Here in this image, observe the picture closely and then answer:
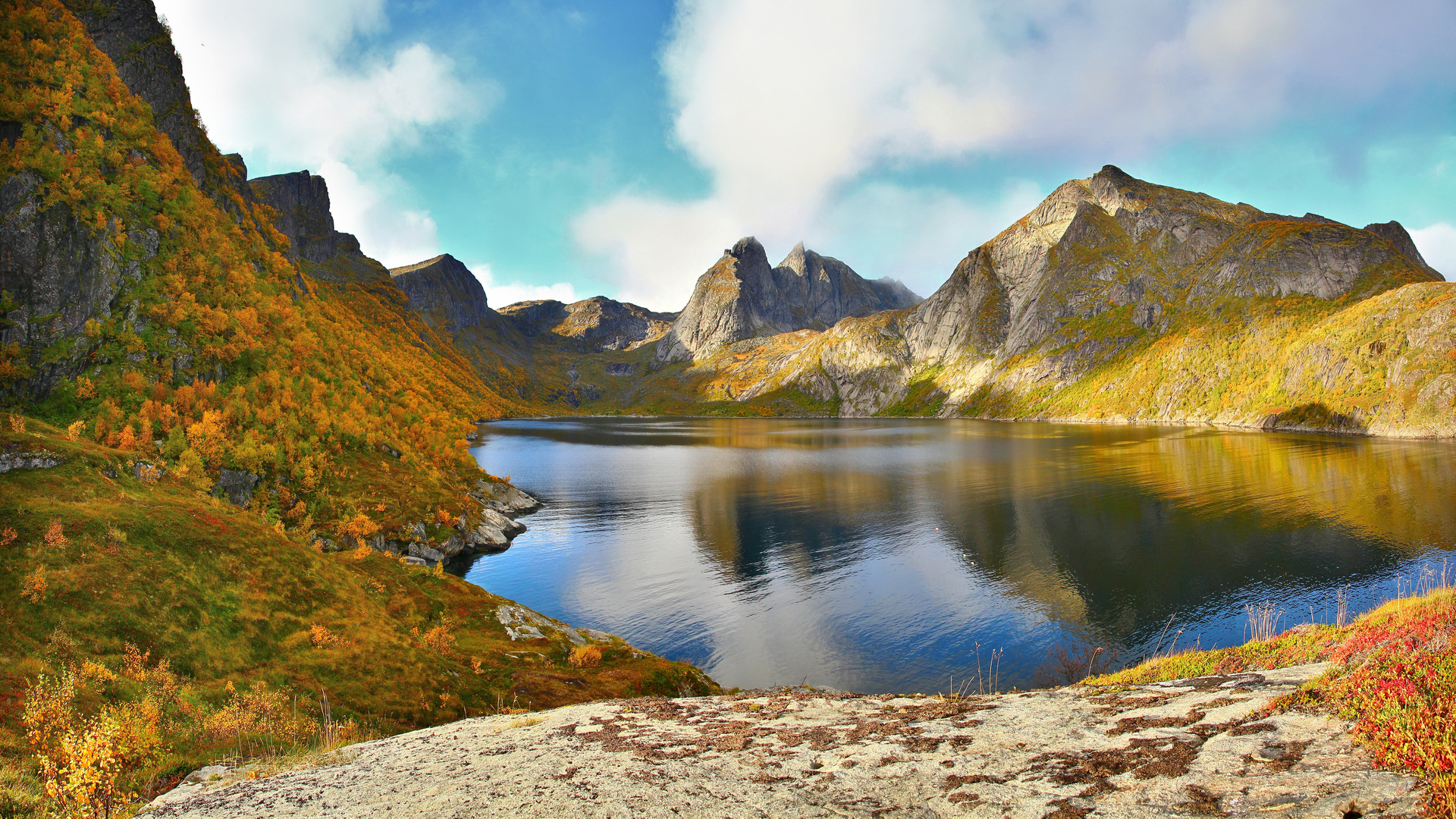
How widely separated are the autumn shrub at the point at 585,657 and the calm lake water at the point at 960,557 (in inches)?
263

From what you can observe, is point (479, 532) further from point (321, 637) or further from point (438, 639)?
point (321, 637)

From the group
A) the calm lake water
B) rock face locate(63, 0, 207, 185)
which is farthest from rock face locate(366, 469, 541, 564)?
rock face locate(63, 0, 207, 185)

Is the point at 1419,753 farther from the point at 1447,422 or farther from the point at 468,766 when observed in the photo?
the point at 1447,422

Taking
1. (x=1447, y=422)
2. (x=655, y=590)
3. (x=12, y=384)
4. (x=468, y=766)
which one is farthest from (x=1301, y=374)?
(x=12, y=384)

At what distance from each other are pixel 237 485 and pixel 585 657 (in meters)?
27.1

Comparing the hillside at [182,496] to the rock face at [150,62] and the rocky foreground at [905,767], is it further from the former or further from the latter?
the rocky foreground at [905,767]

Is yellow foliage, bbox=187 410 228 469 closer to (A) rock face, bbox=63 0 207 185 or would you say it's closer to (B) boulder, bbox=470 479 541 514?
(B) boulder, bbox=470 479 541 514

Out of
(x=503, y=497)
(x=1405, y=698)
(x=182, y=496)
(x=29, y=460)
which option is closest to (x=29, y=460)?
(x=29, y=460)

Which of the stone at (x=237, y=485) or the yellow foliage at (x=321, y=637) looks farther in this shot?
the stone at (x=237, y=485)

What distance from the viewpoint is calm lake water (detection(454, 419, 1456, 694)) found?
33.4m

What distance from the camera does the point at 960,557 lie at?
161 ft

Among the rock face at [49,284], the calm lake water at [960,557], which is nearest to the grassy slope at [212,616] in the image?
the calm lake water at [960,557]

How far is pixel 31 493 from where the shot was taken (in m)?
17.8

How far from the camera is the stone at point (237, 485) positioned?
35344 mm
